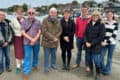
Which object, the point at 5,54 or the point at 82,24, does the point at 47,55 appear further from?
the point at 82,24

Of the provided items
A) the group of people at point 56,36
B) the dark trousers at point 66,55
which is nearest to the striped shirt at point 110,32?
the group of people at point 56,36

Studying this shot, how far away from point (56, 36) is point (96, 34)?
1.10 metres

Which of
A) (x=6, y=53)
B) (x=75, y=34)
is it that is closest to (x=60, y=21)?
(x=75, y=34)

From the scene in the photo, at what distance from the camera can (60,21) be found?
890 centimetres

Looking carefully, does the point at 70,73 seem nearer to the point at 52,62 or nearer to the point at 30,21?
the point at 52,62

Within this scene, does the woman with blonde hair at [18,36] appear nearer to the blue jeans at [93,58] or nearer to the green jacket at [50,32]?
the green jacket at [50,32]

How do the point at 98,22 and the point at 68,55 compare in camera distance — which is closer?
the point at 98,22

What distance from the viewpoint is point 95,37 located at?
8.38 metres

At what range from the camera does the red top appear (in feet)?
29.1

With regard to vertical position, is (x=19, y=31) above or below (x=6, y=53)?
above

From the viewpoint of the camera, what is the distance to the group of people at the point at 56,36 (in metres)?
8.39

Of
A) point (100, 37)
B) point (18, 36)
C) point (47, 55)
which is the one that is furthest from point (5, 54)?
point (100, 37)

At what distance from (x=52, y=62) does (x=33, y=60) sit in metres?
0.56

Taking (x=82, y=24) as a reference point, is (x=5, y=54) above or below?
below
